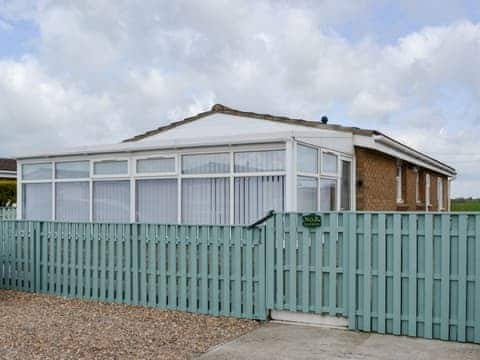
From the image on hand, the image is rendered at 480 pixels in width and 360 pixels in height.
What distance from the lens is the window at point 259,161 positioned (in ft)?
30.4

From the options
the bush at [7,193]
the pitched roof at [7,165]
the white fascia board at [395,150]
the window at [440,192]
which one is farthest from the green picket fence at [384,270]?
the pitched roof at [7,165]

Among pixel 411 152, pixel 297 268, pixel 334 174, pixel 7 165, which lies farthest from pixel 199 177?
pixel 7 165

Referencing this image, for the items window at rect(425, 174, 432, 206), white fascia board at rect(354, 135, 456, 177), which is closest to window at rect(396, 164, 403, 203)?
white fascia board at rect(354, 135, 456, 177)

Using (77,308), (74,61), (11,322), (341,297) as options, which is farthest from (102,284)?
(74,61)

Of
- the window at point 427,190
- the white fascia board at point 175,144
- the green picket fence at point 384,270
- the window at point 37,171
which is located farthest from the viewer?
the window at point 427,190

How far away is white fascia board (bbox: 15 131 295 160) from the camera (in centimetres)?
913

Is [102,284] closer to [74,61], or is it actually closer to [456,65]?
[74,61]

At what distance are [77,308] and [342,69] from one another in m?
10.1

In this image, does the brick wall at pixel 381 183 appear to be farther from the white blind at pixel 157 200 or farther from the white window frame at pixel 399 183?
the white blind at pixel 157 200

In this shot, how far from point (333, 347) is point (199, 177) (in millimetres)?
5055

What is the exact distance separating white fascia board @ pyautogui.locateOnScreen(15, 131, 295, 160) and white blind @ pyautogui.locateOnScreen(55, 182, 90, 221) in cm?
74

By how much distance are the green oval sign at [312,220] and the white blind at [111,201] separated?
208 inches

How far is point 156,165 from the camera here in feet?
34.9

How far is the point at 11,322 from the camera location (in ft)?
23.4
